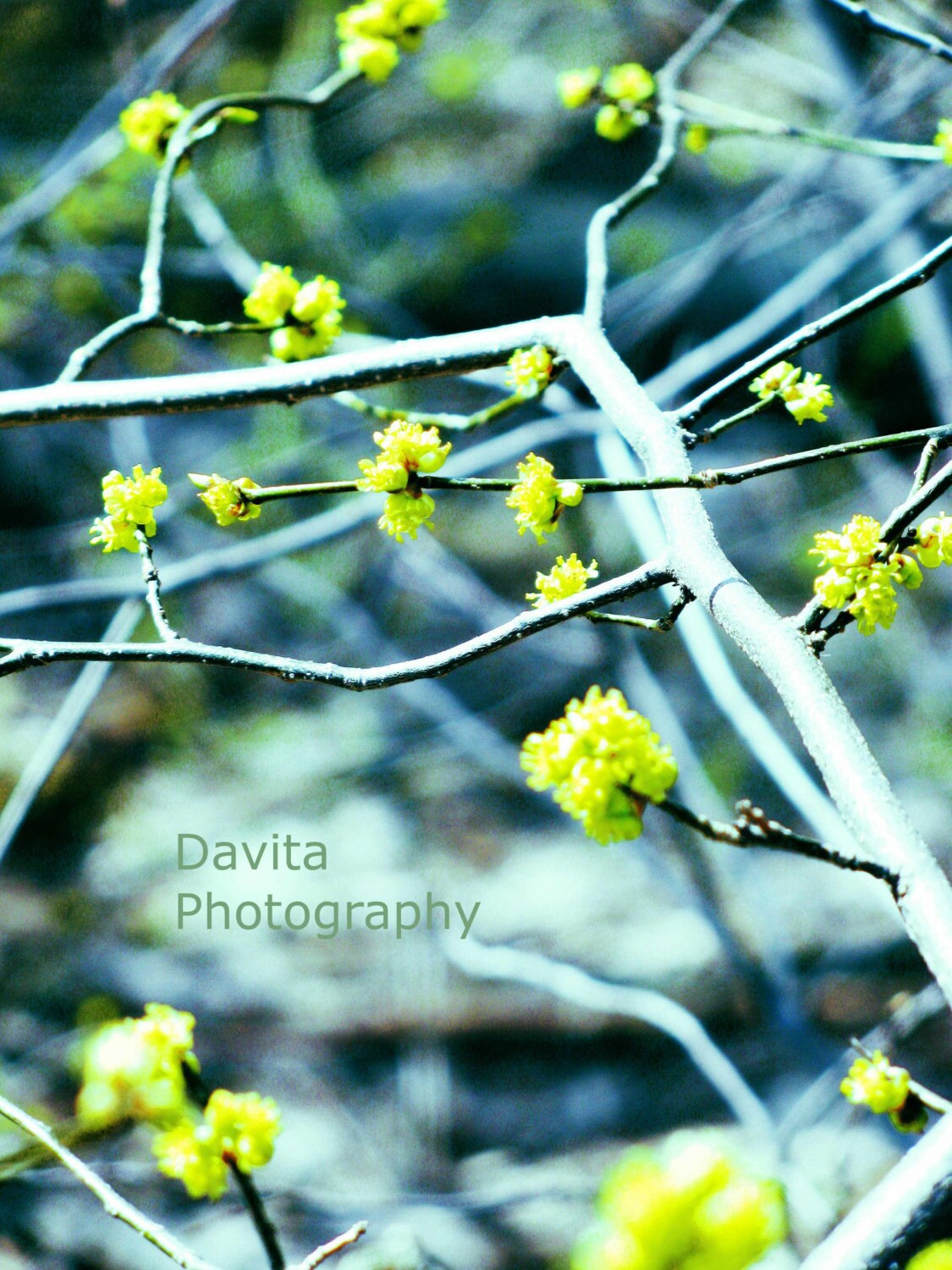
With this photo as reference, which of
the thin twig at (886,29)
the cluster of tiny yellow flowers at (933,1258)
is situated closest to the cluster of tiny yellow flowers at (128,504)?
the cluster of tiny yellow flowers at (933,1258)

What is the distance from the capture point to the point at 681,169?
3.03m

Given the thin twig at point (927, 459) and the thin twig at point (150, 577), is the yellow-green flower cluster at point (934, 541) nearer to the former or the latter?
the thin twig at point (927, 459)

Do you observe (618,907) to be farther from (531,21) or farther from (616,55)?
(531,21)

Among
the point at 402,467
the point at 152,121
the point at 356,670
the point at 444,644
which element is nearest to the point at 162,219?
the point at 152,121

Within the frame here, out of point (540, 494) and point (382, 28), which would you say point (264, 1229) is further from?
point (382, 28)

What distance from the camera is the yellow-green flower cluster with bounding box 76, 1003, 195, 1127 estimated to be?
2.36ft

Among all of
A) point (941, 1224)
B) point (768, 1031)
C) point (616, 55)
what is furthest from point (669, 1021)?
point (616, 55)

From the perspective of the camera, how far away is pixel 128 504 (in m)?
0.74

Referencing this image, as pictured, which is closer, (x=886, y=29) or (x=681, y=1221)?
(x=681, y=1221)

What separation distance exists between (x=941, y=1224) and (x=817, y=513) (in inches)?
99.6

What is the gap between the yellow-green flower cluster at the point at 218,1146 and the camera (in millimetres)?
712

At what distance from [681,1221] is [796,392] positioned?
605 millimetres

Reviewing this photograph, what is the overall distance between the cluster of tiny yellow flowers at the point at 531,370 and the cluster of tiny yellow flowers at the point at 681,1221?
609 millimetres

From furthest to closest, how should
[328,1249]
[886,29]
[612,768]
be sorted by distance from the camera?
[886,29], [328,1249], [612,768]
